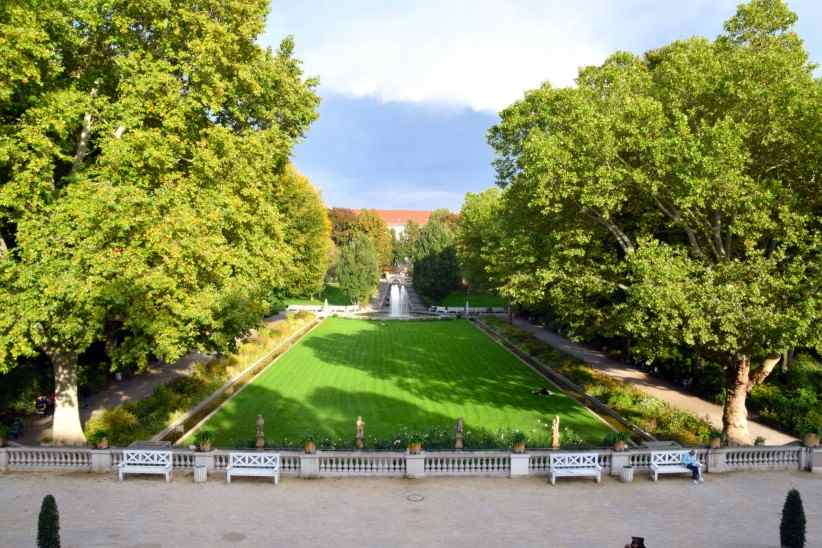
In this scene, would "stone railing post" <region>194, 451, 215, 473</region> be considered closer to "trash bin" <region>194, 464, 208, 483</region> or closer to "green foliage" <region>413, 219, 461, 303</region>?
"trash bin" <region>194, 464, 208, 483</region>

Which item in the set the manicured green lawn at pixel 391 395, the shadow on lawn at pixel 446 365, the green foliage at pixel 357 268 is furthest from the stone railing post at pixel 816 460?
the green foliage at pixel 357 268

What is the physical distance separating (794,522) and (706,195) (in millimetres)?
10924

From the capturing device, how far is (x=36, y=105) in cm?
1802

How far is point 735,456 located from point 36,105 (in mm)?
25601

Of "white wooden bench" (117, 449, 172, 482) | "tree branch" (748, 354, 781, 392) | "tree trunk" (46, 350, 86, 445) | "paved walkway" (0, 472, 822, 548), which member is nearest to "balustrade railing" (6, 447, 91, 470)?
"paved walkway" (0, 472, 822, 548)

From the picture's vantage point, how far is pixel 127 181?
61.2 ft

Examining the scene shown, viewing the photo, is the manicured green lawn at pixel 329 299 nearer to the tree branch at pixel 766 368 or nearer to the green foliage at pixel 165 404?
the green foliage at pixel 165 404

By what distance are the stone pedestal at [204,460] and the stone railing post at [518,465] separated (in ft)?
30.5

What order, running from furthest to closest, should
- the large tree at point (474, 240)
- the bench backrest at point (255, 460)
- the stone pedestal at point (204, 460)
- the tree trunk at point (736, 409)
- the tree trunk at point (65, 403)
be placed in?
the large tree at point (474, 240)
the tree trunk at point (736, 409)
the tree trunk at point (65, 403)
the stone pedestal at point (204, 460)
the bench backrest at point (255, 460)

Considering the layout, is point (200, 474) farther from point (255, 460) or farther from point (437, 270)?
point (437, 270)

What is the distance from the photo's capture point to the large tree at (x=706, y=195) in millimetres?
18016

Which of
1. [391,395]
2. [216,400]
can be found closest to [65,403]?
[216,400]

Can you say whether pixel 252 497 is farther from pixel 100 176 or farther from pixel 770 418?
pixel 770 418

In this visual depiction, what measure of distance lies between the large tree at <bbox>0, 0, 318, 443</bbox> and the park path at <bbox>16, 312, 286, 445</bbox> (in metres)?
3.24
